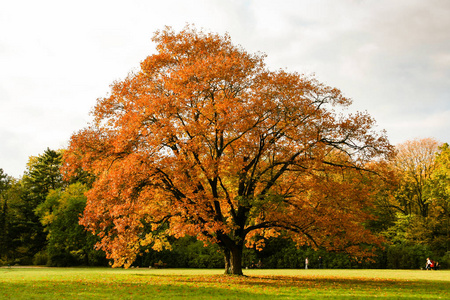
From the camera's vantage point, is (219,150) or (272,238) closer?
(219,150)

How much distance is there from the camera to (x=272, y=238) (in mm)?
40844

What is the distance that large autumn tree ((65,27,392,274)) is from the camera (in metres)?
20.4

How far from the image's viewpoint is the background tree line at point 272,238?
44000mm

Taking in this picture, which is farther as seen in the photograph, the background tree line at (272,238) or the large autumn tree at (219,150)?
the background tree line at (272,238)

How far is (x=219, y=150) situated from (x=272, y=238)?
67.7 feet

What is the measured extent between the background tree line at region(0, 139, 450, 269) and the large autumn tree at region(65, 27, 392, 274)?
58.4ft

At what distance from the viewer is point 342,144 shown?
23188 mm

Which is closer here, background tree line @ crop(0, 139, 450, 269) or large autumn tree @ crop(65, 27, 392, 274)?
large autumn tree @ crop(65, 27, 392, 274)

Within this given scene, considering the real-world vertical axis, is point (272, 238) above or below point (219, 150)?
below

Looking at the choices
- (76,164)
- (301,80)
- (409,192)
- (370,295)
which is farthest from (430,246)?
(76,164)

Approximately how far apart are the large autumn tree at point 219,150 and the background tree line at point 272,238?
1779 cm

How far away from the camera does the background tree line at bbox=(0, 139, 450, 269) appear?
44.0 meters

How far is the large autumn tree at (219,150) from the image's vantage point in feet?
66.9

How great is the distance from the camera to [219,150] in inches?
901
